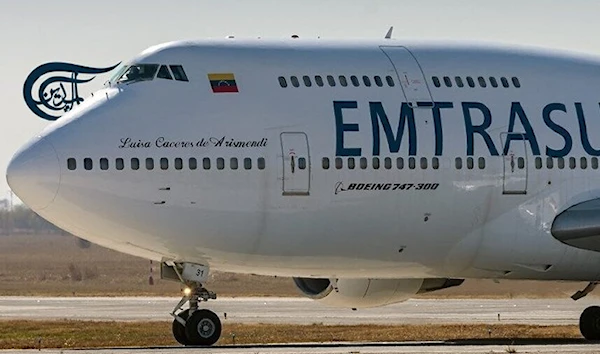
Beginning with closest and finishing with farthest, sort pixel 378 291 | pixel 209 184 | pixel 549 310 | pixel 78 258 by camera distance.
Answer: pixel 209 184
pixel 378 291
pixel 549 310
pixel 78 258

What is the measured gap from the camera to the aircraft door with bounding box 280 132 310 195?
104 ft

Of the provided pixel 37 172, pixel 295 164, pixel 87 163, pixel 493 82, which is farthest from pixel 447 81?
pixel 37 172

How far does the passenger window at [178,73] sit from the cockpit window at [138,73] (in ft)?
1.13

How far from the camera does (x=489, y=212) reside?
33219mm

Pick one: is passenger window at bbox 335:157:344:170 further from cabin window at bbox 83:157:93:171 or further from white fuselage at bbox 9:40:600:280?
cabin window at bbox 83:157:93:171

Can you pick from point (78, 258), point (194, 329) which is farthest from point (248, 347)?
point (78, 258)

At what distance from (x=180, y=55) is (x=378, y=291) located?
24.0 feet

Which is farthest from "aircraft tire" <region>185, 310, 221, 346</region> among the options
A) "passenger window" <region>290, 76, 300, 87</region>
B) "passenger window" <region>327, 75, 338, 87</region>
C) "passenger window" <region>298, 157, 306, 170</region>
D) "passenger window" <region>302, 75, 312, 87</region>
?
"passenger window" <region>327, 75, 338, 87</region>

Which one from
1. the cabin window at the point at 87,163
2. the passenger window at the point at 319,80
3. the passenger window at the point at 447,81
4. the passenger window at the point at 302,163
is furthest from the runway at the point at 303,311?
the cabin window at the point at 87,163

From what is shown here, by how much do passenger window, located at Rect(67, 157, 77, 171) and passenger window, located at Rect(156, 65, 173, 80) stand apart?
2498mm

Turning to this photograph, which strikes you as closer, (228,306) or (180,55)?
(180,55)

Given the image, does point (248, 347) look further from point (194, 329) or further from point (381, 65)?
point (381, 65)

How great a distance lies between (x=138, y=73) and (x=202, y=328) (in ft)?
16.5

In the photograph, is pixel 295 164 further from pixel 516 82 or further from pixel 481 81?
pixel 516 82
